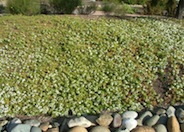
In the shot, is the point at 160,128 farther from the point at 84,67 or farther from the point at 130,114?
the point at 84,67

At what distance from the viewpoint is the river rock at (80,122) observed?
4.12 m

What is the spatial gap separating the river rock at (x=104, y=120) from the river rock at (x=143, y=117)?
0.44 metres

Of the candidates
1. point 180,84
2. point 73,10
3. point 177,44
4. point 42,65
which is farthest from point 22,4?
point 180,84

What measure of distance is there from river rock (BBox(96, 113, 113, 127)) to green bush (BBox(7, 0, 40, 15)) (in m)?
6.34

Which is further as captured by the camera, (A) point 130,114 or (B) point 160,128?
(A) point 130,114

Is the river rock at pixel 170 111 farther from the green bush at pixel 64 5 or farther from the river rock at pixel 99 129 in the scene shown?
the green bush at pixel 64 5

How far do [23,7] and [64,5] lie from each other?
1.77m

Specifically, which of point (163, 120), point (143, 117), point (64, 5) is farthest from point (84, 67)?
point (64, 5)

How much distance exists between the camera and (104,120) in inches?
167

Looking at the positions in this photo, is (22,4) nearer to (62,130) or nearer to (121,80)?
(121,80)

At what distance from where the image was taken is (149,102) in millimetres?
4984

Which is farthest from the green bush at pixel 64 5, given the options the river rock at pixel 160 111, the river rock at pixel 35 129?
the river rock at pixel 35 129

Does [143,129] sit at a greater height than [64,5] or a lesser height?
lesser

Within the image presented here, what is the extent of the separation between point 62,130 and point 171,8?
9.96m
